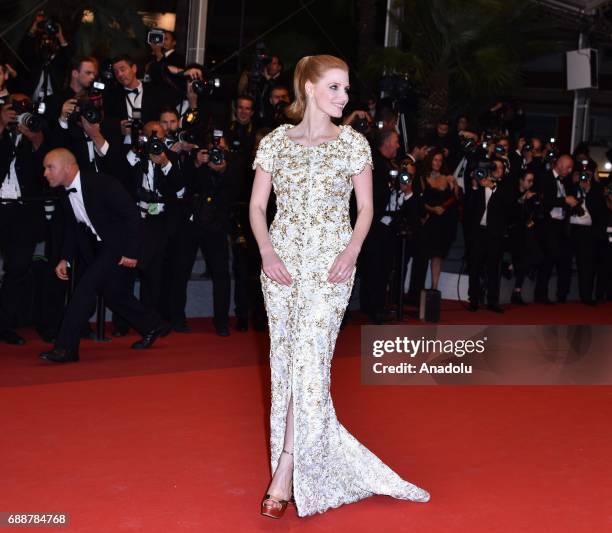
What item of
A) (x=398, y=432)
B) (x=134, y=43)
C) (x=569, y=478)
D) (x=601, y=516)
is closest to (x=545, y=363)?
(x=398, y=432)

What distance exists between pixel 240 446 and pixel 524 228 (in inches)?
263

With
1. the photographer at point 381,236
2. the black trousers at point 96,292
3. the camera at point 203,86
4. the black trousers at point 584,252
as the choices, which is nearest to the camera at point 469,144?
the photographer at point 381,236

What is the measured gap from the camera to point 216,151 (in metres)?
7.92

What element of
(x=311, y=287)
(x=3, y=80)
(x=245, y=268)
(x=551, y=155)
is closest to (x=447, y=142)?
(x=551, y=155)

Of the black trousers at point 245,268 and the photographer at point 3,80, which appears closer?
the photographer at point 3,80

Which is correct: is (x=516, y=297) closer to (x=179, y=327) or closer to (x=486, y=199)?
(x=486, y=199)

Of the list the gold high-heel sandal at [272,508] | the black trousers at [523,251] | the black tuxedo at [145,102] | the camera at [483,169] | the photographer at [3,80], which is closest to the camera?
the gold high-heel sandal at [272,508]

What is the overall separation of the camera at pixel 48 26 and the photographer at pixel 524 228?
4.82m

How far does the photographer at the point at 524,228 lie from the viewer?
1069 cm

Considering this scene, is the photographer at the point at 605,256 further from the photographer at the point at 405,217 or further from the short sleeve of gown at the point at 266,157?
the short sleeve of gown at the point at 266,157

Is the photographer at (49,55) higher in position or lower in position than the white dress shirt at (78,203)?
higher

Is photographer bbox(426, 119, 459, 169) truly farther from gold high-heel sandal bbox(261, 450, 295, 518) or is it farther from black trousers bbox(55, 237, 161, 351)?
gold high-heel sandal bbox(261, 450, 295, 518)

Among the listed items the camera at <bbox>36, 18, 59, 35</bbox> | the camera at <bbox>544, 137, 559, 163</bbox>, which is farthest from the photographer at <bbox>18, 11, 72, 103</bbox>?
the camera at <bbox>544, 137, 559, 163</bbox>

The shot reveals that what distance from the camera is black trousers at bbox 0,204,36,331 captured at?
288 inches
